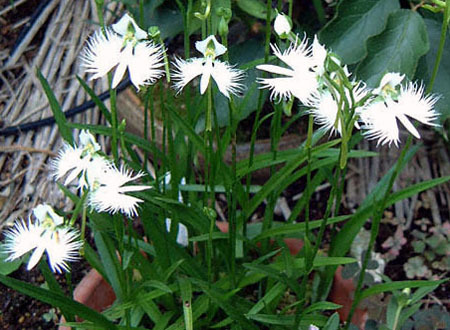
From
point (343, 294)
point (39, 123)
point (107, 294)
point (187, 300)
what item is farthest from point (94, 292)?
point (39, 123)

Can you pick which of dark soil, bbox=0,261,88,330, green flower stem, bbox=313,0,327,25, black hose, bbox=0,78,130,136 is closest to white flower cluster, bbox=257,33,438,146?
green flower stem, bbox=313,0,327,25

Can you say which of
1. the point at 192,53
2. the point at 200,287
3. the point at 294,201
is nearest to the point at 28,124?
the point at 192,53

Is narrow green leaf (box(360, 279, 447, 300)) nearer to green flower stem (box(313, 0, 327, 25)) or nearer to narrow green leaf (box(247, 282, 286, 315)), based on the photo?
narrow green leaf (box(247, 282, 286, 315))

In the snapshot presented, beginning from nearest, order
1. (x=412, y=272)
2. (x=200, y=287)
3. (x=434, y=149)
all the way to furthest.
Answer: (x=200, y=287)
(x=412, y=272)
(x=434, y=149)

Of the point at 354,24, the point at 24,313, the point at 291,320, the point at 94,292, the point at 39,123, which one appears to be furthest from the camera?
the point at 39,123

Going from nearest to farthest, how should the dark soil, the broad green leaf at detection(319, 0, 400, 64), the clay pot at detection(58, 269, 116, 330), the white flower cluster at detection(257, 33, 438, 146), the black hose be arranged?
the white flower cluster at detection(257, 33, 438, 146) → the clay pot at detection(58, 269, 116, 330) → the broad green leaf at detection(319, 0, 400, 64) → the dark soil → the black hose

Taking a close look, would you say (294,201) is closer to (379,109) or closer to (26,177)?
(26,177)

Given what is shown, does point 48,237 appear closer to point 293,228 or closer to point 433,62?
point 293,228
